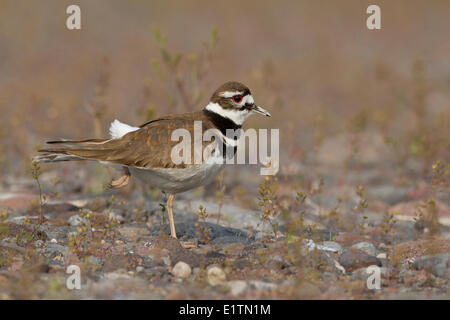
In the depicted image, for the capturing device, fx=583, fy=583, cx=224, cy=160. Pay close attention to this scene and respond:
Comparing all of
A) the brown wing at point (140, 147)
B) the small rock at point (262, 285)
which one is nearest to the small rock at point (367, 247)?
the small rock at point (262, 285)

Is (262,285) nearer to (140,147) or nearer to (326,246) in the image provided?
(326,246)

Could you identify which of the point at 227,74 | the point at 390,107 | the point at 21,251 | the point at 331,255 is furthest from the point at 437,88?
the point at 21,251

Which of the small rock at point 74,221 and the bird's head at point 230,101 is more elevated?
the bird's head at point 230,101

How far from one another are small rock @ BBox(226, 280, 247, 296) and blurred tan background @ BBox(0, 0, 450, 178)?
15.5 ft

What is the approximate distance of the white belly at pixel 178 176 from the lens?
622cm

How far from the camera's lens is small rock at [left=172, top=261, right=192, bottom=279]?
5598mm

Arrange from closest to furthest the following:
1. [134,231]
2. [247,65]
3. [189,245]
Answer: [189,245]
[134,231]
[247,65]

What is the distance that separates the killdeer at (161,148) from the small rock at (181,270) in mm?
985

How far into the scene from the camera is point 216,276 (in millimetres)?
5438

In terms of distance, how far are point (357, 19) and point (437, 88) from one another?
7228 mm

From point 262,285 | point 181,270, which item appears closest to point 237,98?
point 181,270

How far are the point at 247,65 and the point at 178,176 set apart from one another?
44.0ft

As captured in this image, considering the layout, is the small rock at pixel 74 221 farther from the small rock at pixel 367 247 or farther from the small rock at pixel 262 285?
the small rock at pixel 367 247

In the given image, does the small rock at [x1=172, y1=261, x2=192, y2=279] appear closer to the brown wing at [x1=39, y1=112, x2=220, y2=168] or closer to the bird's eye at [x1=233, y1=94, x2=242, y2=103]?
the brown wing at [x1=39, y1=112, x2=220, y2=168]
